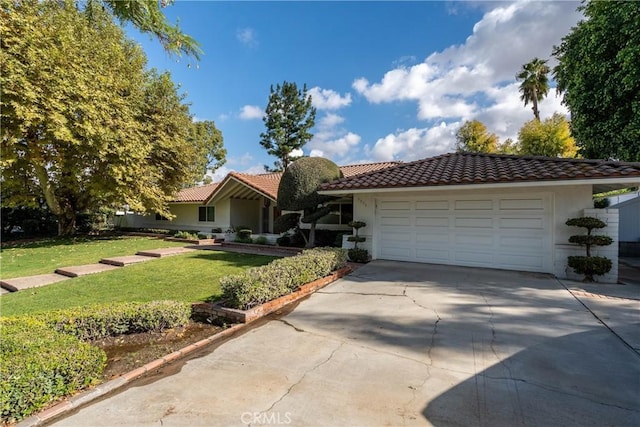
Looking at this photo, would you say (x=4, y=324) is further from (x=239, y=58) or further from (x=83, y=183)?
(x=83, y=183)

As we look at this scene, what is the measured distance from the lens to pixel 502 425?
255cm

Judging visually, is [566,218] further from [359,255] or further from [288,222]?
[288,222]

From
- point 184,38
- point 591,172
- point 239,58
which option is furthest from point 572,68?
point 184,38

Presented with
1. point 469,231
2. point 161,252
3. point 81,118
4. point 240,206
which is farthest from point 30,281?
point 469,231

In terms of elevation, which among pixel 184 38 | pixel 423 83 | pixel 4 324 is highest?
pixel 423 83

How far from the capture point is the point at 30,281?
8578 mm

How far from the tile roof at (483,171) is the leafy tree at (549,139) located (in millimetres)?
18117

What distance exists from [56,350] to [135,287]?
4985 mm

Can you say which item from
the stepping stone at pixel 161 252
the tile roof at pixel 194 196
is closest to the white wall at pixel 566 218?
the stepping stone at pixel 161 252

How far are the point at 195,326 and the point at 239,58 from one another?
10784 mm

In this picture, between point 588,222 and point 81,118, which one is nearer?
point 588,222

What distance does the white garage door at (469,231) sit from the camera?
8508 millimetres

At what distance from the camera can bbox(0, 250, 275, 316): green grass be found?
6.64 m

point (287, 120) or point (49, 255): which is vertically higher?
point (287, 120)
